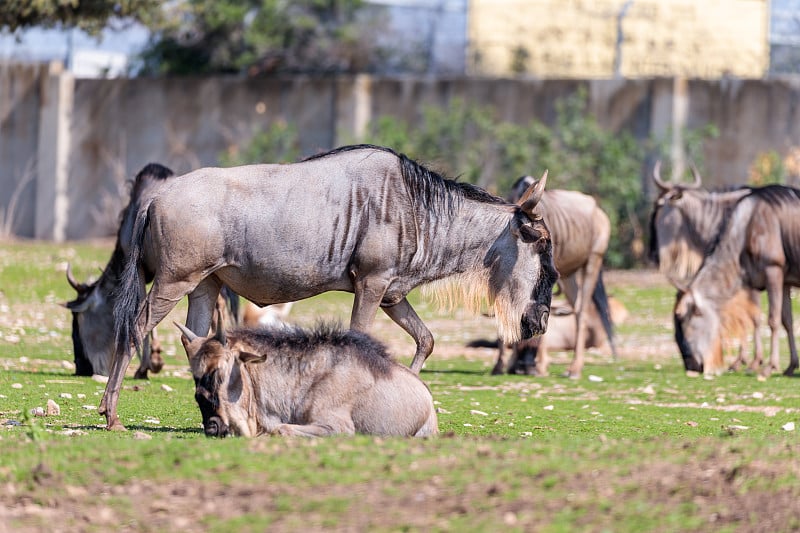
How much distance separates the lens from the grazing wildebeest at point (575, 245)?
1417cm

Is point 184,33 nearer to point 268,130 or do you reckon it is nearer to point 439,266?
point 268,130

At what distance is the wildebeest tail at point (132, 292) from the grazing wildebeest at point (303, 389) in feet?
3.93

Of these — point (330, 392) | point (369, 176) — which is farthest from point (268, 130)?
point (330, 392)

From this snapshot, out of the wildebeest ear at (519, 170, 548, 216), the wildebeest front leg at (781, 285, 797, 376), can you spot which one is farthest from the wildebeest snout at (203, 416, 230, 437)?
the wildebeest front leg at (781, 285, 797, 376)

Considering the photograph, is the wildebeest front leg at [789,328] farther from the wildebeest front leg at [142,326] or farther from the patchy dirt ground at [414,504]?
the patchy dirt ground at [414,504]

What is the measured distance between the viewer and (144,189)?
12711 millimetres

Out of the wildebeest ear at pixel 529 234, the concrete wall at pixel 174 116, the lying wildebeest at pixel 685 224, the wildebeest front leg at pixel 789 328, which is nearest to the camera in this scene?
the wildebeest ear at pixel 529 234

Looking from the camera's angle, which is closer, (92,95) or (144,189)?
(144,189)

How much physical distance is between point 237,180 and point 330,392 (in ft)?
6.71

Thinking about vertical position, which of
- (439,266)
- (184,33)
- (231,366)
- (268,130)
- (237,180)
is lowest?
(231,366)

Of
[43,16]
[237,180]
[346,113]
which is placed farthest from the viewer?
[346,113]

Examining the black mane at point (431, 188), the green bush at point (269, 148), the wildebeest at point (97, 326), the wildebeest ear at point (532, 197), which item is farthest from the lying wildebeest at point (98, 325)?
the green bush at point (269, 148)

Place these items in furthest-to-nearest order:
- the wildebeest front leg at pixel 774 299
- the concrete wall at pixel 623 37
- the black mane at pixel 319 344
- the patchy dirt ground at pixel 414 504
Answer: the concrete wall at pixel 623 37, the wildebeest front leg at pixel 774 299, the black mane at pixel 319 344, the patchy dirt ground at pixel 414 504

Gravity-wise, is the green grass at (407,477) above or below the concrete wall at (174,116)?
below
